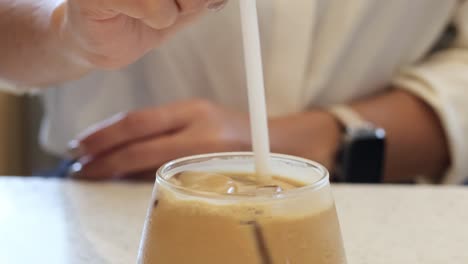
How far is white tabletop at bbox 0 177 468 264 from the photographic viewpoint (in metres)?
0.40

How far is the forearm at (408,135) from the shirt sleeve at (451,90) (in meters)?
0.02

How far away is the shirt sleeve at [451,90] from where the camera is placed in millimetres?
669

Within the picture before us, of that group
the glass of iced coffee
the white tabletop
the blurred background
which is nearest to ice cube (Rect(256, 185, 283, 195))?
the glass of iced coffee

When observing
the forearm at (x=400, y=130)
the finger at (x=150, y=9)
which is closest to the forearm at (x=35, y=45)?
the finger at (x=150, y=9)

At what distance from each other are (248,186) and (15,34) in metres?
0.30

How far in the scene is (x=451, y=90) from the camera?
678 mm

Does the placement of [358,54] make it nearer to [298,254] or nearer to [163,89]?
[163,89]

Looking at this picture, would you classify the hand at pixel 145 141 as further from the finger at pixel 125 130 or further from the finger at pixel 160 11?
the finger at pixel 160 11

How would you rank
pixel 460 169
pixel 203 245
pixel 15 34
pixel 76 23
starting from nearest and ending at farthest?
pixel 203 245 → pixel 76 23 → pixel 15 34 → pixel 460 169

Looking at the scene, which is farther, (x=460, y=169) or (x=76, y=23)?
(x=460, y=169)

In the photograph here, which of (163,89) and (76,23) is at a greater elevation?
(76,23)

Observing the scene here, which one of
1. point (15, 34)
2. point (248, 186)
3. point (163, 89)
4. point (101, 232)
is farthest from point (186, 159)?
point (163, 89)

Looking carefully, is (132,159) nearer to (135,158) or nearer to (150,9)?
(135,158)

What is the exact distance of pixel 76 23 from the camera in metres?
0.38
